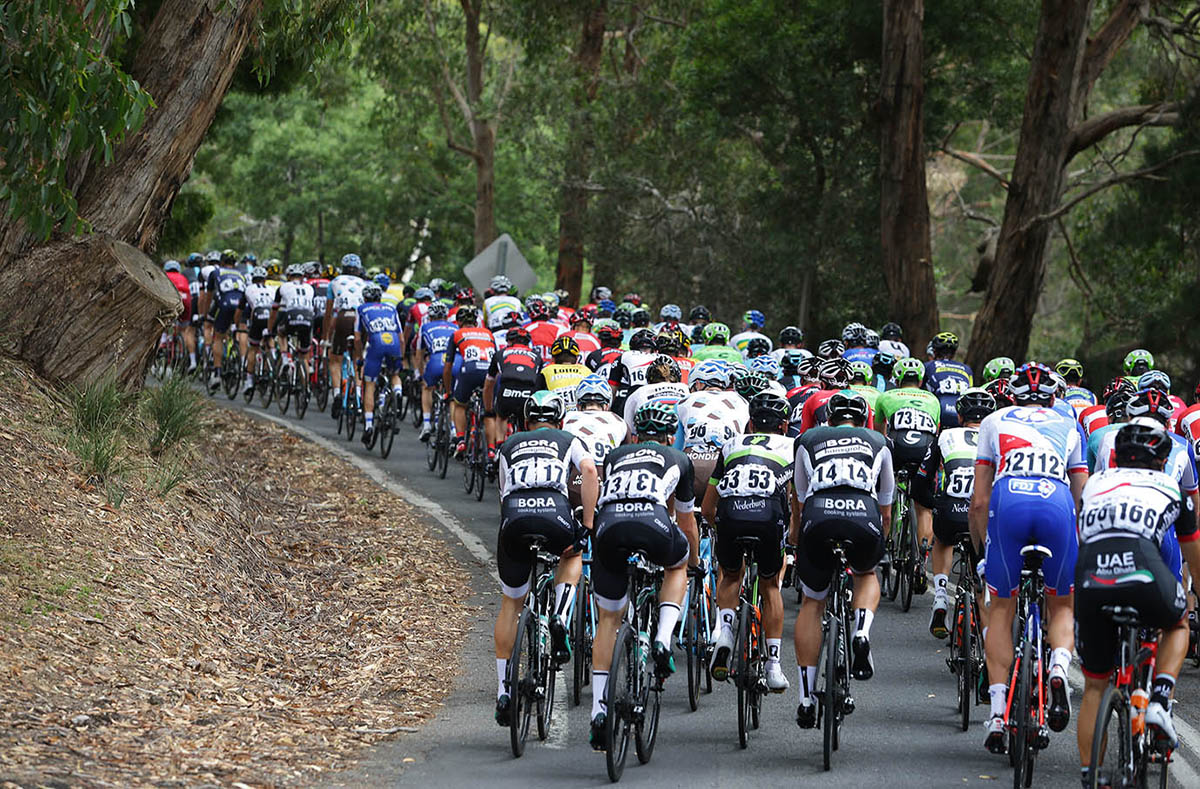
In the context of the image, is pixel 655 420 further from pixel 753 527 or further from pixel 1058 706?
pixel 1058 706

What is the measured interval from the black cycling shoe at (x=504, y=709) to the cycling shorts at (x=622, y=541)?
0.74 m

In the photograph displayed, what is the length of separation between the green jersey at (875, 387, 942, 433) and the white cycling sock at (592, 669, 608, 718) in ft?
17.9

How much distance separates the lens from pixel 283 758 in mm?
8641

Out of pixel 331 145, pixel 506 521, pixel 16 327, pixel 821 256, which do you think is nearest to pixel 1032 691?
pixel 506 521

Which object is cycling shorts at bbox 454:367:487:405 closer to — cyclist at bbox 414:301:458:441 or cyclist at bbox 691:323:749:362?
cyclist at bbox 414:301:458:441

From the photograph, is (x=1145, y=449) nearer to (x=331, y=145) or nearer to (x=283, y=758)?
(x=283, y=758)

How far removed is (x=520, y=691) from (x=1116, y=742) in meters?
3.18

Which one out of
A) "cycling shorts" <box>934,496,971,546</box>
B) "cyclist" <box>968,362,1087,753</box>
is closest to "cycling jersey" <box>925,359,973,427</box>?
"cycling shorts" <box>934,496,971,546</box>

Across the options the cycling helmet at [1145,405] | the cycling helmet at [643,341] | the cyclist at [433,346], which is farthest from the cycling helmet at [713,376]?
the cyclist at [433,346]

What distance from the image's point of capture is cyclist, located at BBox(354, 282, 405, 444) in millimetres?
20156

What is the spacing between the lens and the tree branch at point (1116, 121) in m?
26.2

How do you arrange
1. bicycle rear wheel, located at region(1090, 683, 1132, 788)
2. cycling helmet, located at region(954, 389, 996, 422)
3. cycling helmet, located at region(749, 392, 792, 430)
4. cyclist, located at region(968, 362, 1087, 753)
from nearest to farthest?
1. bicycle rear wheel, located at region(1090, 683, 1132, 788)
2. cyclist, located at region(968, 362, 1087, 753)
3. cycling helmet, located at region(749, 392, 792, 430)
4. cycling helmet, located at region(954, 389, 996, 422)

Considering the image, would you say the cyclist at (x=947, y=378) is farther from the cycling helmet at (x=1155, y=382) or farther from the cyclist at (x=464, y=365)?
the cyclist at (x=464, y=365)

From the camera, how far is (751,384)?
1162cm
